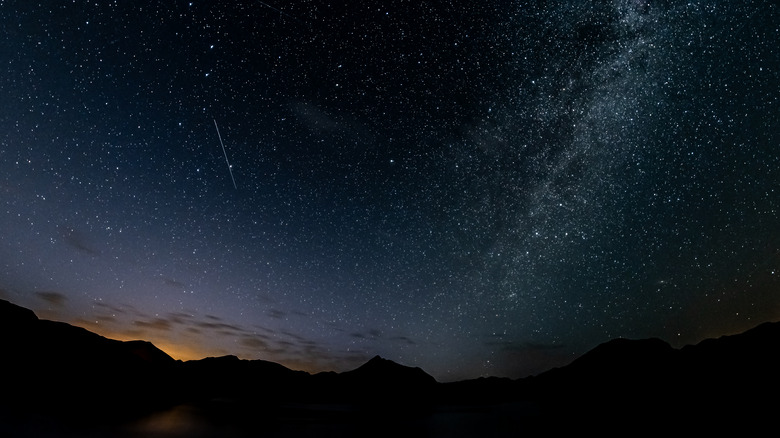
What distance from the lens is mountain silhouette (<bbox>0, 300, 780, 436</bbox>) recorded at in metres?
38.1

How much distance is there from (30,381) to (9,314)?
32.5m

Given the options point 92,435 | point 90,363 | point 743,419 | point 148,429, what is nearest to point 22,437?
point 92,435

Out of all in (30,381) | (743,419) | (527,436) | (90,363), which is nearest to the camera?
(527,436)

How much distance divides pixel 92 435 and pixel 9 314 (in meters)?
99.5


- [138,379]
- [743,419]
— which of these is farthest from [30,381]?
[743,419]

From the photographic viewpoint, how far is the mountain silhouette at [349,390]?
3809 cm

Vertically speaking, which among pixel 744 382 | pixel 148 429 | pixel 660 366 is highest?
pixel 660 366

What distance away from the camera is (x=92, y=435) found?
2100 centimetres

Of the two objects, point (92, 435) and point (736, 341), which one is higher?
point (736, 341)

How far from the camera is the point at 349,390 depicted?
172 meters

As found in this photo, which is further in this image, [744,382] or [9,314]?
[9,314]

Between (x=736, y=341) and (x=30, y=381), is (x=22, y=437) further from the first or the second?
(x=736, y=341)

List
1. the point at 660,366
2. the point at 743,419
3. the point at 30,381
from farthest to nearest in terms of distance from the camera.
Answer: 1. the point at 660,366
2. the point at 30,381
3. the point at 743,419

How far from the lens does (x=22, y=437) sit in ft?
62.7
